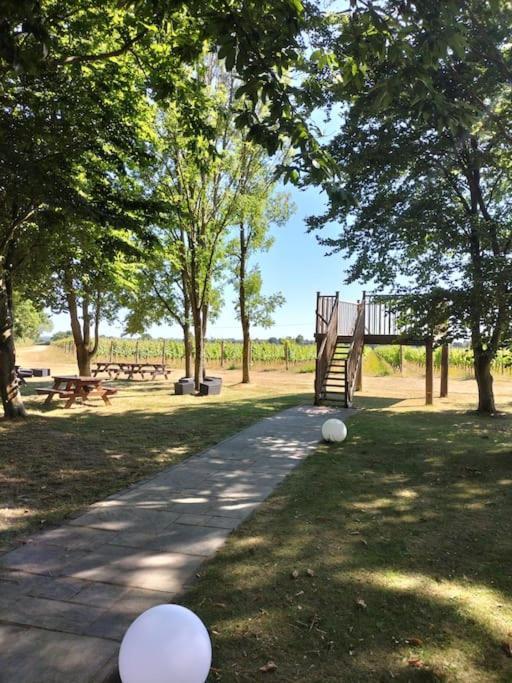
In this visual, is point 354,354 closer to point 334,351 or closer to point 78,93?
point 334,351

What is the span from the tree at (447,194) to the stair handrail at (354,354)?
94.1 inches

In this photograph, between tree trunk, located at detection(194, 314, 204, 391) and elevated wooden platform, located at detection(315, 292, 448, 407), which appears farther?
tree trunk, located at detection(194, 314, 204, 391)

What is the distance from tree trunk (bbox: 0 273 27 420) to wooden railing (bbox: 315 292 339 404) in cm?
747

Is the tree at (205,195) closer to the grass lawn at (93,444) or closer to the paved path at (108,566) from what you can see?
the grass lawn at (93,444)

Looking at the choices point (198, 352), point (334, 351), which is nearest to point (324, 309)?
point (334, 351)

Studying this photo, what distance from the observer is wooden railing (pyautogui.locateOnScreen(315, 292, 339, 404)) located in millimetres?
13703

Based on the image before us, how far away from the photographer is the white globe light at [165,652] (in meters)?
2.04

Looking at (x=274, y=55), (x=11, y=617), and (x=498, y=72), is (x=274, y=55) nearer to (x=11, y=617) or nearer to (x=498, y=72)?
(x=11, y=617)

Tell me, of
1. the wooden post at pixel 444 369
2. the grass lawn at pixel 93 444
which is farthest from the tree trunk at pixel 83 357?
the wooden post at pixel 444 369

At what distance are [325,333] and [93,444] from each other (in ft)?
28.8

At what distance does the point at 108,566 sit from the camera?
3523mm

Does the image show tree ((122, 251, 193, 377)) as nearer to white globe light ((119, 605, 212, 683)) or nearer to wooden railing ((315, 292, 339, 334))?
wooden railing ((315, 292, 339, 334))

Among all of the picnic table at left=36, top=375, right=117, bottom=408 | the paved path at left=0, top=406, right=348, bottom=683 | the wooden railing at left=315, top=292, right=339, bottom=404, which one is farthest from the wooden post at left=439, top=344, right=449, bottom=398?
the paved path at left=0, top=406, right=348, bottom=683

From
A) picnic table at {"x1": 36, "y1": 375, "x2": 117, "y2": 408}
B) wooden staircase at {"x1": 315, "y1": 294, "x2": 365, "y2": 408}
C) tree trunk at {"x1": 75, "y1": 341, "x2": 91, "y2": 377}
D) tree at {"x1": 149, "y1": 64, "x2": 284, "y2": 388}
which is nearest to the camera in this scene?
picnic table at {"x1": 36, "y1": 375, "x2": 117, "y2": 408}
